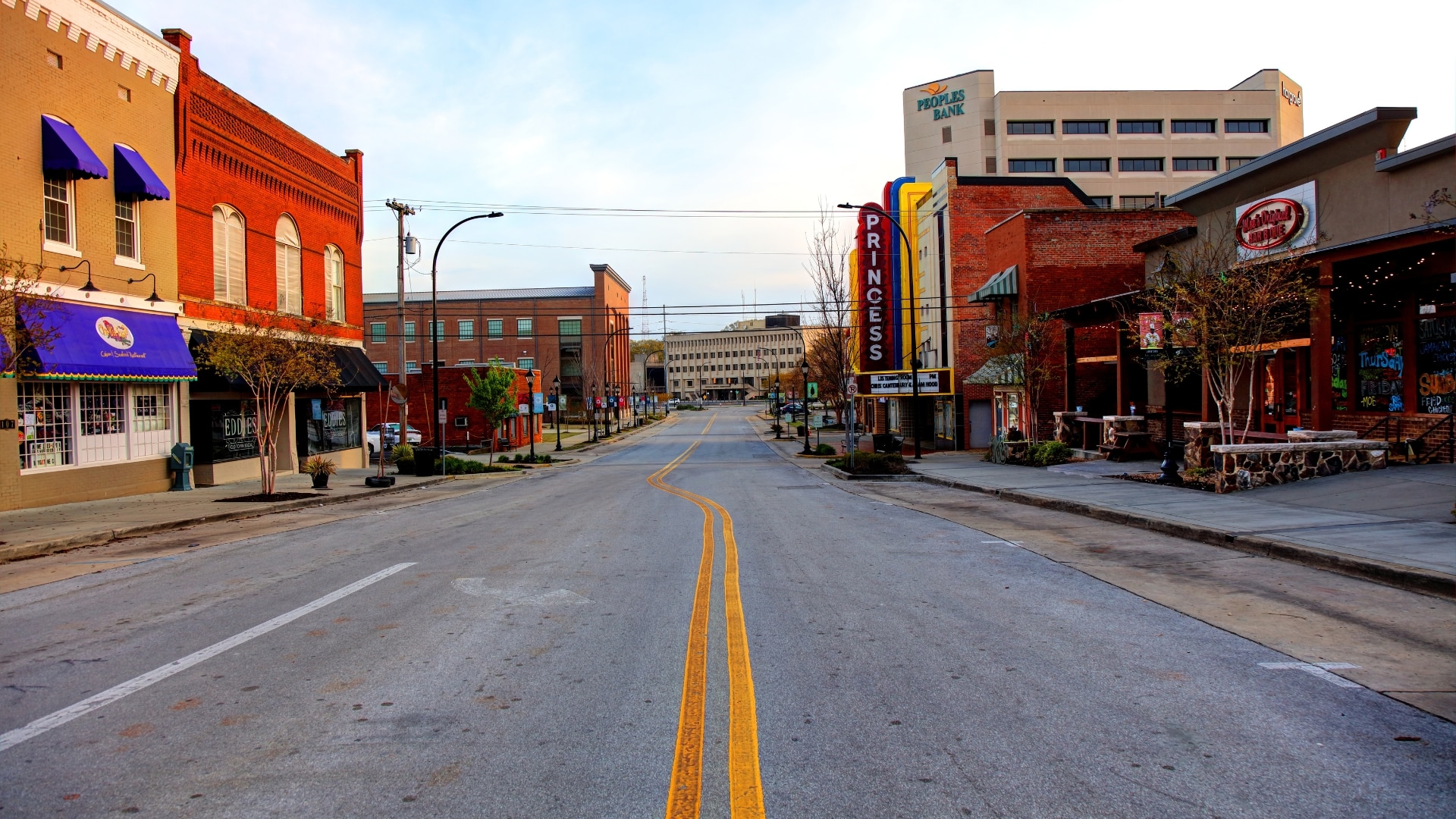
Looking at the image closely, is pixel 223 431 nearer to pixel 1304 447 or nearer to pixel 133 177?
pixel 133 177

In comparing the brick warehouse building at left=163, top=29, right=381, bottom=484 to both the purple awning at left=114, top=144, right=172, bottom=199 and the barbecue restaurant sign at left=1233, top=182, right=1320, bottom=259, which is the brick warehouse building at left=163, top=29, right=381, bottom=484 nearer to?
the purple awning at left=114, top=144, right=172, bottom=199

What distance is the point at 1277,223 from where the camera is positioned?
18.8 meters

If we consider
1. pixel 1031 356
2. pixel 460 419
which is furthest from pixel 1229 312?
pixel 460 419

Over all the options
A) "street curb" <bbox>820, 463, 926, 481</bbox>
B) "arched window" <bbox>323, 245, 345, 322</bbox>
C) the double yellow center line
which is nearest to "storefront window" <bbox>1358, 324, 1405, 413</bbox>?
"street curb" <bbox>820, 463, 926, 481</bbox>

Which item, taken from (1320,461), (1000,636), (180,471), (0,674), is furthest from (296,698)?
(180,471)

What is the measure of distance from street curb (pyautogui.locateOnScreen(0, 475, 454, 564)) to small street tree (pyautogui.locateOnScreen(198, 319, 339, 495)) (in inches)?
49.9

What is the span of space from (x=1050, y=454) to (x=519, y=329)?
241ft

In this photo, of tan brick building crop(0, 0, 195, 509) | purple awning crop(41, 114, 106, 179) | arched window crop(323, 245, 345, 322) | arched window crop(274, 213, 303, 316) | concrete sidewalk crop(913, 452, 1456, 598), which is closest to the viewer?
concrete sidewalk crop(913, 452, 1456, 598)

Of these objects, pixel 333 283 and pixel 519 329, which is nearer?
pixel 333 283

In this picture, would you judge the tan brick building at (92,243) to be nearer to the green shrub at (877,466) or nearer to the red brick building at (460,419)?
the green shrub at (877,466)

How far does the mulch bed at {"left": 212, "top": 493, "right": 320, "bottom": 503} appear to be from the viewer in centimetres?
1902

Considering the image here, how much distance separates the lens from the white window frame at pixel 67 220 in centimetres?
1748

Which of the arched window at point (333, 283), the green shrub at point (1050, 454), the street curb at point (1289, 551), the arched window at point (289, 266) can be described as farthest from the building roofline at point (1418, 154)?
the arched window at point (333, 283)

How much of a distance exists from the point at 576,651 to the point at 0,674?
A: 3.69 meters
